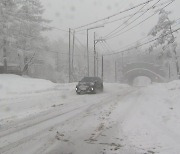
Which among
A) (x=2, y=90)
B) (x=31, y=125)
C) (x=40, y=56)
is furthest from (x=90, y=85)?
(x=40, y=56)

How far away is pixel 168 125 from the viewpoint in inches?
380

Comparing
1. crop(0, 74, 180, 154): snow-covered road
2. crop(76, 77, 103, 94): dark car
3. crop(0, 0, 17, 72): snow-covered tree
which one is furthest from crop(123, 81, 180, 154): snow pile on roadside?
crop(0, 0, 17, 72): snow-covered tree

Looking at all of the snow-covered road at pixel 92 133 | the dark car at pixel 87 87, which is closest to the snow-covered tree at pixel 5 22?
the dark car at pixel 87 87

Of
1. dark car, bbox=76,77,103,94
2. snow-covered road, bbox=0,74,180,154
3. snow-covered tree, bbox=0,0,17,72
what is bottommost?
snow-covered road, bbox=0,74,180,154

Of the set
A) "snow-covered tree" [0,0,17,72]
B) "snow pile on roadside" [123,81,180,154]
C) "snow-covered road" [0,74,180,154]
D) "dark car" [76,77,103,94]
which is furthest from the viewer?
"snow-covered tree" [0,0,17,72]

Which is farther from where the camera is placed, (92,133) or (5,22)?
(5,22)

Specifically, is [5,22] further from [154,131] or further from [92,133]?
[154,131]

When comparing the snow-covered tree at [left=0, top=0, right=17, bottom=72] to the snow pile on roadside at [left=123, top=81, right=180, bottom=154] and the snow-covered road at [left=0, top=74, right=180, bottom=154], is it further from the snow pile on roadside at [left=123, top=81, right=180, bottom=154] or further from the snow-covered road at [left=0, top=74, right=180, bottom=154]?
the snow pile on roadside at [left=123, top=81, right=180, bottom=154]

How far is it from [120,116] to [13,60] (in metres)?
39.3

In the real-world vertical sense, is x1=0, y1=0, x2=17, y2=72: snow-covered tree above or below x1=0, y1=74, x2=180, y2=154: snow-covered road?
above

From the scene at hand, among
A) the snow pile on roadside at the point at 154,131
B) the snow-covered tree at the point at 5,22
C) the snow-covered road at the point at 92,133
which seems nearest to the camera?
the snow-covered road at the point at 92,133

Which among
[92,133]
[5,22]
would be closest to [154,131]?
[92,133]

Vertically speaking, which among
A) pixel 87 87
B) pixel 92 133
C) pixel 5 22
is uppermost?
pixel 5 22

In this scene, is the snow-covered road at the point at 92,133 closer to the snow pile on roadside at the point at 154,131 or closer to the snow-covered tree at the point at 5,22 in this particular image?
the snow pile on roadside at the point at 154,131
